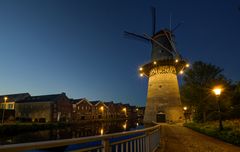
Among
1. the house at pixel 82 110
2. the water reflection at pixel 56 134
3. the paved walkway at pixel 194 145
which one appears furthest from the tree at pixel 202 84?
the house at pixel 82 110

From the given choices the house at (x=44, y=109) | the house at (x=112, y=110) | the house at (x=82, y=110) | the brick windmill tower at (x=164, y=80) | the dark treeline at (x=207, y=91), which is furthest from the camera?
the house at (x=112, y=110)

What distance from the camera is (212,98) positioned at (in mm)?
29047

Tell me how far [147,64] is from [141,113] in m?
83.0

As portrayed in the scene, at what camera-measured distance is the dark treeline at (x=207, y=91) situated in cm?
2796

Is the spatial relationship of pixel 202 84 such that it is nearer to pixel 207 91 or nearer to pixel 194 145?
pixel 207 91

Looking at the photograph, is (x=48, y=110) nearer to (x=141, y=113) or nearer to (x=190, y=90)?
(x=190, y=90)

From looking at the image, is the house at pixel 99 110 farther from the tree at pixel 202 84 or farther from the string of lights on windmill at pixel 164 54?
the tree at pixel 202 84

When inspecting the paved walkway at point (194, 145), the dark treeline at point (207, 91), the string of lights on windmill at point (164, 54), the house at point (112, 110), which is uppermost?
the string of lights on windmill at point (164, 54)

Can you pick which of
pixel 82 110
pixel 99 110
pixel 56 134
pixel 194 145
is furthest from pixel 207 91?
pixel 99 110

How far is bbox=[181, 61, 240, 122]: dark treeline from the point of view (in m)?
28.0

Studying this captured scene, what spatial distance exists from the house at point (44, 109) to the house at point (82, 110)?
407 centimetres

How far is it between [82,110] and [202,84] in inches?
1749

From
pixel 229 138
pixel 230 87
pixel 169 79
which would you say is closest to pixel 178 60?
pixel 169 79

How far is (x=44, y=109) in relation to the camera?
52438 millimetres
